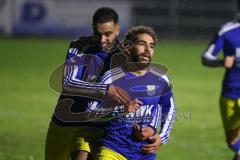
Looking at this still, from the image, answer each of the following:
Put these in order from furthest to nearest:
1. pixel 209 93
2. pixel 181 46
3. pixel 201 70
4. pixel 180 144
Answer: pixel 181 46 < pixel 201 70 < pixel 209 93 < pixel 180 144

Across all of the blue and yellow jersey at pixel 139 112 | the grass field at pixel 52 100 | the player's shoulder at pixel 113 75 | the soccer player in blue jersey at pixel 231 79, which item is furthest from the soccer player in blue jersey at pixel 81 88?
the grass field at pixel 52 100

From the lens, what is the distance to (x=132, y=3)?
1443 inches

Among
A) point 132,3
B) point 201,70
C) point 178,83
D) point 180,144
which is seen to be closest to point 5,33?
point 132,3

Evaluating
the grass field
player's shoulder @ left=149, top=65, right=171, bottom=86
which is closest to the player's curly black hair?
player's shoulder @ left=149, top=65, right=171, bottom=86

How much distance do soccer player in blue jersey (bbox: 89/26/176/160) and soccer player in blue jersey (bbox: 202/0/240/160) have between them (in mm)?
1884

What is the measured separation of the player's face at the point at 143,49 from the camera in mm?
6539

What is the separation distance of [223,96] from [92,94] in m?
2.22

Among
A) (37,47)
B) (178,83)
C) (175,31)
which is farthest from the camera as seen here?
(175,31)

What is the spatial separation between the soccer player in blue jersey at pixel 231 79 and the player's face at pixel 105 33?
1591mm

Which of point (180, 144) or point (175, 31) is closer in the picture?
point (180, 144)

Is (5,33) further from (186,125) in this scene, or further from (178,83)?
(186,125)

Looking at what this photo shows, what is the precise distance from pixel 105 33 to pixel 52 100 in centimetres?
1104

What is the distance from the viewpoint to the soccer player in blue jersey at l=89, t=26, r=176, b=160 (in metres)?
6.58

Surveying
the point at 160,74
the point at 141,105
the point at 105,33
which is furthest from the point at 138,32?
the point at 141,105
